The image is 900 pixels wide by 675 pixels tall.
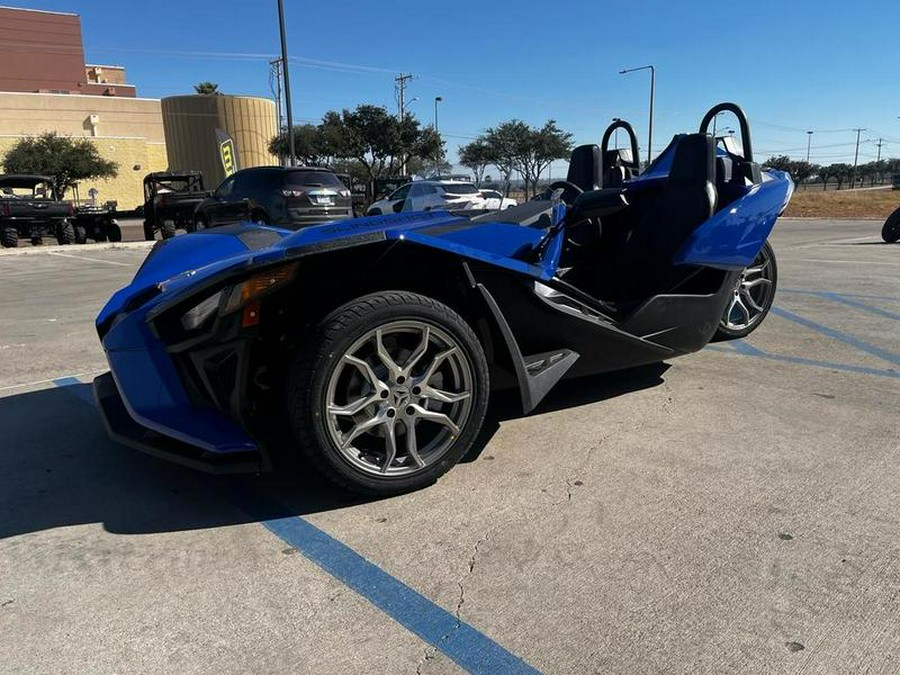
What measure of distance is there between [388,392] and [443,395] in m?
0.24

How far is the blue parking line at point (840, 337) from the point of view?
4805mm

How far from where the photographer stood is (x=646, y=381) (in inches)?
170

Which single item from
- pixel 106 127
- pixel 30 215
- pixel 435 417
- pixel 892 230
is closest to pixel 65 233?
pixel 30 215

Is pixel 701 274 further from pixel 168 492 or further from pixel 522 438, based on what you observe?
pixel 168 492

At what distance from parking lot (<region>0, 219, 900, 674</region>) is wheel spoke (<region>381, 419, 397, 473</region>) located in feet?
0.60

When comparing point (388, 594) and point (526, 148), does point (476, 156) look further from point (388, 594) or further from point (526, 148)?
point (388, 594)

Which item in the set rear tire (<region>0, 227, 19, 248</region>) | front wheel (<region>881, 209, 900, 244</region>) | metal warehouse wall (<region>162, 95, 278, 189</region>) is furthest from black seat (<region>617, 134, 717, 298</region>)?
metal warehouse wall (<region>162, 95, 278, 189</region>)

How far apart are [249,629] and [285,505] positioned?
0.79 meters

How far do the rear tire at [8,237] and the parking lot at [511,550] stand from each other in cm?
1618

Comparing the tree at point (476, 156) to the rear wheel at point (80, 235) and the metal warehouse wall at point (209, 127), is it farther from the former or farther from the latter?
the rear wheel at point (80, 235)

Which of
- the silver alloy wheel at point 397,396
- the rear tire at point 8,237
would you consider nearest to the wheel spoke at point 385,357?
the silver alloy wheel at point 397,396

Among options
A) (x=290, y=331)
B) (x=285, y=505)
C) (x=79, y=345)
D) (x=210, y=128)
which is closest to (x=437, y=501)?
(x=285, y=505)

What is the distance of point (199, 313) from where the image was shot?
8.86 feet

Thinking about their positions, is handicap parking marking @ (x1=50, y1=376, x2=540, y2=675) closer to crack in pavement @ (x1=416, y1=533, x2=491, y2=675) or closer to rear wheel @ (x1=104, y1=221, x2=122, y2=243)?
crack in pavement @ (x1=416, y1=533, x2=491, y2=675)
